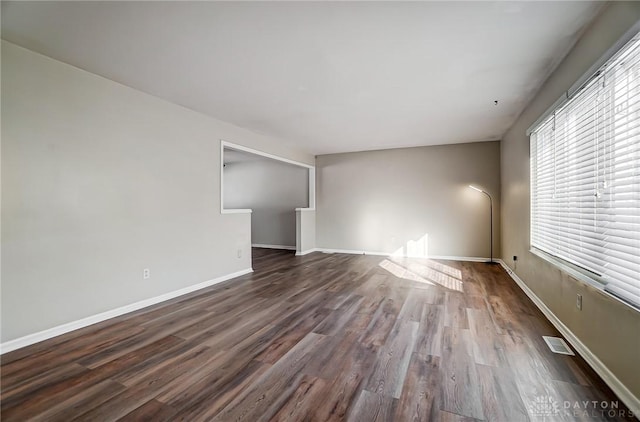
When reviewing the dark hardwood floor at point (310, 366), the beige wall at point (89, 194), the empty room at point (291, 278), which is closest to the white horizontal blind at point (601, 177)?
the empty room at point (291, 278)

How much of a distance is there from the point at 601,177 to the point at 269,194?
6.78 metres

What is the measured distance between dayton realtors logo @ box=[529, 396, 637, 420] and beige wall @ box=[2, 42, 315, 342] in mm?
3632

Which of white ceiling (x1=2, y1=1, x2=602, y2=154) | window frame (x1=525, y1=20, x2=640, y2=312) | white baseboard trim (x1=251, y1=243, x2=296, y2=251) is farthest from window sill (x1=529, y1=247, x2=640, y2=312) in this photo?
white baseboard trim (x1=251, y1=243, x2=296, y2=251)

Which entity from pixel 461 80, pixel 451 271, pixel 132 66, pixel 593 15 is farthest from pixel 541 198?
pixel 132 66

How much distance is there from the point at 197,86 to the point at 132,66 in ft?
1.98

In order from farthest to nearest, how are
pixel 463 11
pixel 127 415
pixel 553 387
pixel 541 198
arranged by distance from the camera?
pixel 541 198, pixel 463 11, pixel 553 387, pixel 127 415

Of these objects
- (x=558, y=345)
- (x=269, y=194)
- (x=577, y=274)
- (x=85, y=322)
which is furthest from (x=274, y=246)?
(x=577, y=274)

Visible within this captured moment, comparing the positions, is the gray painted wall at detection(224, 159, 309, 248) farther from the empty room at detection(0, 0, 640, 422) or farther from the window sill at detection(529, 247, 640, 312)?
the window sill at detection(529, 247, 640, 312)

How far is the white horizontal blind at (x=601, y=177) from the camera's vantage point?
1.59 m

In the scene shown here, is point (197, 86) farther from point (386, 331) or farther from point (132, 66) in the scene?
point (386, 331)

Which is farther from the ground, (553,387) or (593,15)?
(593,15)

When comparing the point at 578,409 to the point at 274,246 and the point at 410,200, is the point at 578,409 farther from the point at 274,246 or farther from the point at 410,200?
the point at 274,246

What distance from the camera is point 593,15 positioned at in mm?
1914

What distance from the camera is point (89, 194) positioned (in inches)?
107
